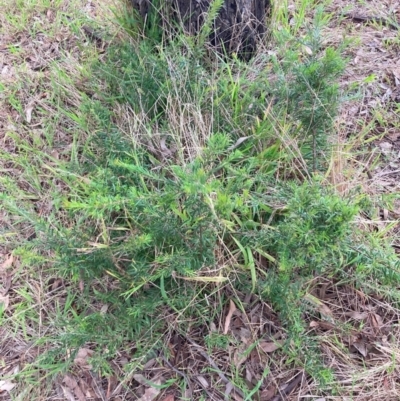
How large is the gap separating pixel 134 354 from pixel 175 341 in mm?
170

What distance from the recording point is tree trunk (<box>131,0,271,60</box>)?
225 cm

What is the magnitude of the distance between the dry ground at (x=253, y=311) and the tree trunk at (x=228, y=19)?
0.47 meters

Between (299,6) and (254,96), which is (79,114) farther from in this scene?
(299,6)

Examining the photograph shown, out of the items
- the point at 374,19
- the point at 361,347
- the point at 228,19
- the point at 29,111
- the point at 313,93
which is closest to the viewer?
the point at 313,93

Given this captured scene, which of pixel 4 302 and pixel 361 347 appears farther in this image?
pixel 4 302

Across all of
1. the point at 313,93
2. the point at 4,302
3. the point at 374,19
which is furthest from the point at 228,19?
the point at 4,302

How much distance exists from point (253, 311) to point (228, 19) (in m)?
1.44

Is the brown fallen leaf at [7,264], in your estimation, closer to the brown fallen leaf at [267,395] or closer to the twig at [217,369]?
the twig at [217,369]

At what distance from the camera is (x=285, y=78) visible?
1.91 m

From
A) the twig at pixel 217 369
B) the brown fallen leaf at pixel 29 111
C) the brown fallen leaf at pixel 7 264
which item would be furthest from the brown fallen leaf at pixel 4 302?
the brown fallen leaf at pixel 29 111

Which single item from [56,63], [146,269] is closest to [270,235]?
[146,269]

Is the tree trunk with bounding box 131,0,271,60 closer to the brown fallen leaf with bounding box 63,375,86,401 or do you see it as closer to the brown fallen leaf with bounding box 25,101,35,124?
the brown fallen leaf with bounding box 25,101,35,124

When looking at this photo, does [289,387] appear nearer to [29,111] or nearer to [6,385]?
[6,385]

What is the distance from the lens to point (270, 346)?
1790 millimetres
